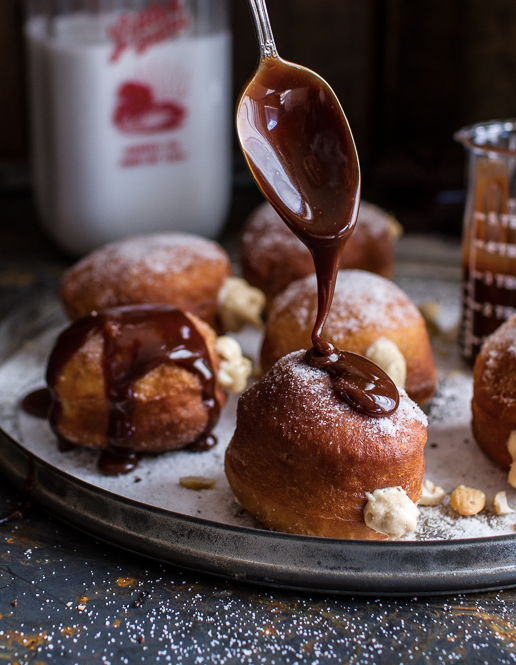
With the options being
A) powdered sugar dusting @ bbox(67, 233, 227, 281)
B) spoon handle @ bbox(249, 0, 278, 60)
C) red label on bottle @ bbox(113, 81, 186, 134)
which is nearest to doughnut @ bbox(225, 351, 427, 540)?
spoon handle @ bbox(249, 0, 278, 60)

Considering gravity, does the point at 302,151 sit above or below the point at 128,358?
above

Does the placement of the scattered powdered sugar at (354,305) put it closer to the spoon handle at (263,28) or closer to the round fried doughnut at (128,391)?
the round fried doughnut at (128,391)

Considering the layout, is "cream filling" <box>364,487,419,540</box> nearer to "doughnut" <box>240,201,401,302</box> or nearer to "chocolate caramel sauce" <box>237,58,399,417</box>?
"chocolate caramel sauce" <box>237,58,399,417</box>

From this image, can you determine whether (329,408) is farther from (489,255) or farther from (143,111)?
(143,111)

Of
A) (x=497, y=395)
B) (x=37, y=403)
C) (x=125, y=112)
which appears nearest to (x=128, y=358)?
(x=37, y=403)

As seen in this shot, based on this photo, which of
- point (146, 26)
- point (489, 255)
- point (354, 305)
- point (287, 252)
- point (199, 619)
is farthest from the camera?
point (146, 26)

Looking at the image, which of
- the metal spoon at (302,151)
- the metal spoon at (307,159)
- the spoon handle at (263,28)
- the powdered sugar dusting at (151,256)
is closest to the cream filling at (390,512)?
the metal spoon at (307,159)

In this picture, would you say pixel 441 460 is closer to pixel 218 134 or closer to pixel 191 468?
pixel 191 468
